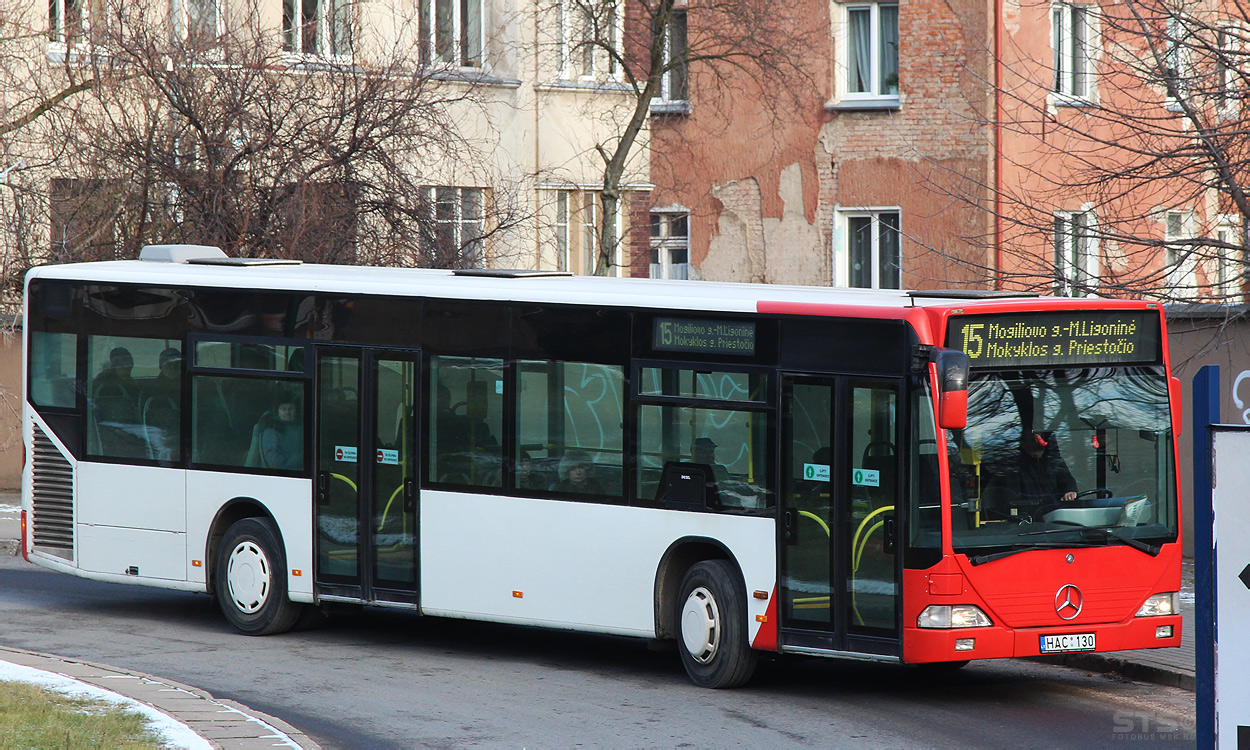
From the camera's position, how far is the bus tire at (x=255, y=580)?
44.3ft

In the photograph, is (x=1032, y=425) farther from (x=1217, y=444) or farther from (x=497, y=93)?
(x=497, y=93)

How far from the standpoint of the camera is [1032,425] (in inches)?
424

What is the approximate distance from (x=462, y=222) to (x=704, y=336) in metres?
11.6

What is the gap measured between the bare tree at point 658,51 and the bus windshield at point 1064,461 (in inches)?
606

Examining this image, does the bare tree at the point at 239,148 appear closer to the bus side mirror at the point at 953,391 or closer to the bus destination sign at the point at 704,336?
the bus destination sign at the point at 704,336

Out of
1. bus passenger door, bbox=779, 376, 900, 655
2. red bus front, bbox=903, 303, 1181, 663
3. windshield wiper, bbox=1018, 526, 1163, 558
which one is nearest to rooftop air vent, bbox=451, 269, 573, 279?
bus passenger door, bbox=779, 376, 900, 655

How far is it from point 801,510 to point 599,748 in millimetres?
2266

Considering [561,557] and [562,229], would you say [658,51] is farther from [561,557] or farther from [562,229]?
[561,557]

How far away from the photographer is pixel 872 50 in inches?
1192

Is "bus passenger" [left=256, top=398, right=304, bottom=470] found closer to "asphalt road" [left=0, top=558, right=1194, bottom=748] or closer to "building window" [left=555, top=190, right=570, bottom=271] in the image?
"asphalt road" [left=0, top=558, right=1194, bottom=748]

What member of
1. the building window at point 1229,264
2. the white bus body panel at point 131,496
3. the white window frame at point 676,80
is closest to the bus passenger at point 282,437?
the white bus body panel at point 131,496

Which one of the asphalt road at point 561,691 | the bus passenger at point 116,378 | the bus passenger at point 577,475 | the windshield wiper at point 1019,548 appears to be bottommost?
the asphalt road at point 561,691

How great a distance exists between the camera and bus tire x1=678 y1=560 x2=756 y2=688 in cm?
1127

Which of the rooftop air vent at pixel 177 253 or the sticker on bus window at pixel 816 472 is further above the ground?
the rooftop air vent at pixel 177 253
